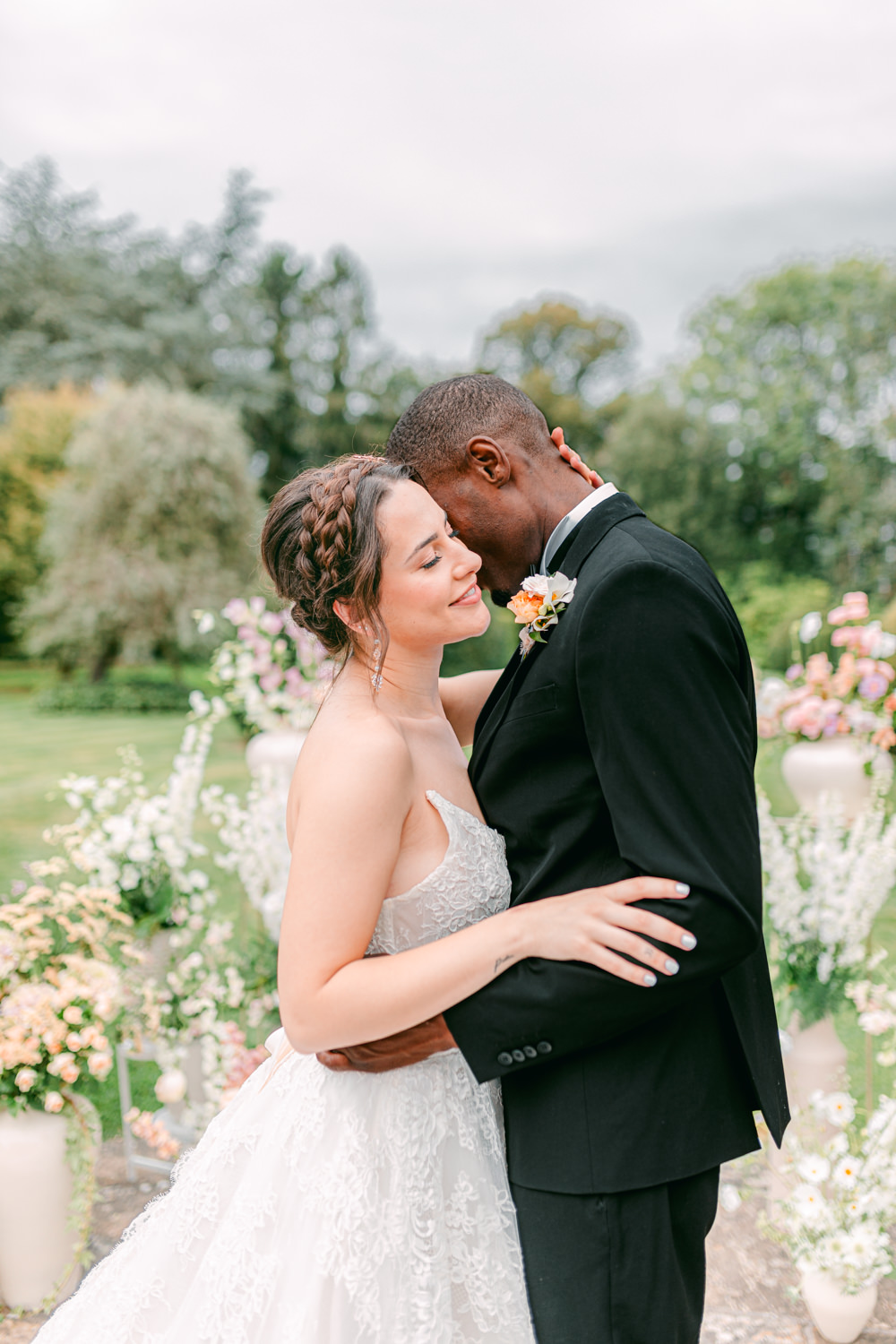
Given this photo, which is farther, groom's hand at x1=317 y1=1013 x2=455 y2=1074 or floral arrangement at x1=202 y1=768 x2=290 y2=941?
floral arrangement at x1=202 y1=768 x2=290 y2=941

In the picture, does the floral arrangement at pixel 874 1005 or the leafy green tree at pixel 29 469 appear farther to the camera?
the leafy green tree at pixel 29 469

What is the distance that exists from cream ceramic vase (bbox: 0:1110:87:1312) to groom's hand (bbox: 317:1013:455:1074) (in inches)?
81.8

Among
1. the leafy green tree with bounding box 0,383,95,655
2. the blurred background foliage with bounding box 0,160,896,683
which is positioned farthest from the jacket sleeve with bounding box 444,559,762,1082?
the leafy green tree with bounding box 0,383,95,655

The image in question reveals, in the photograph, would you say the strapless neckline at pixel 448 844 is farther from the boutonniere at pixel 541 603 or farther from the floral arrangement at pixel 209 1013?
the floral arrangement at pixel 209 1013

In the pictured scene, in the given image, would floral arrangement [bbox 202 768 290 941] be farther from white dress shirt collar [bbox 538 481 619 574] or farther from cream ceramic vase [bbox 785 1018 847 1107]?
white dress shirt collar [bbox 538 481 619 574]

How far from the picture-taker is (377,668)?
6.77 ft

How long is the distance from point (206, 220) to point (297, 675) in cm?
3127

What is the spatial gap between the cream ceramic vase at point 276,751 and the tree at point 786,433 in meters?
25.6

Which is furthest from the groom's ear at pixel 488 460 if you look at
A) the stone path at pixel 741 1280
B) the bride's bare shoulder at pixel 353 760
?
the stone path at pixel 741 1280

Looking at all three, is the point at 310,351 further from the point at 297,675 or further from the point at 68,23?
the point at 297,675

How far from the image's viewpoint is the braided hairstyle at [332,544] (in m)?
1.98

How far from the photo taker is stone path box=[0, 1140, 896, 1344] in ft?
11.0

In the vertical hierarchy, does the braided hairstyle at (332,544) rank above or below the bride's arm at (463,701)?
above

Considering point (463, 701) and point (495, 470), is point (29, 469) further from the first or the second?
point (495, 470)
